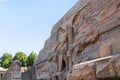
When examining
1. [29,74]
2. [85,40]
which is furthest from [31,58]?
[85,40]

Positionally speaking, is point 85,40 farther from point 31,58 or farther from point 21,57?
point 21,57

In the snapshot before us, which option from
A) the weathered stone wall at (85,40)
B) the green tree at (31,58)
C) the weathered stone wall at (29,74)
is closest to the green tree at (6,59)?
the green tree at (31,58)

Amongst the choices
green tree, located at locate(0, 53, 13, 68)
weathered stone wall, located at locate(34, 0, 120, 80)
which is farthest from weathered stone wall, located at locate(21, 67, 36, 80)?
green tree, located at locate(0, 53, 13, 68)

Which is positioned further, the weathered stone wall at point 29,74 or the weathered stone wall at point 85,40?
the weathered stone wall at point 29,74

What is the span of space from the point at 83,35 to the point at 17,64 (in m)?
9.27

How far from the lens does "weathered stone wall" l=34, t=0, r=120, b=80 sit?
541 cm

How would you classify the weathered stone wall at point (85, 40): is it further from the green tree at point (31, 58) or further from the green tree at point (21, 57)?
the green tree at point (21, 57)

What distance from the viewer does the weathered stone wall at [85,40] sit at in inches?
213

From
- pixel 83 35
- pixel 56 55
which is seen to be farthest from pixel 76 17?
pixel 56 55

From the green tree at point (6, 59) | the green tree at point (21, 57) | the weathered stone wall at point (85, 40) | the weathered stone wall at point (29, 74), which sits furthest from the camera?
the green tree at point (6, 59)

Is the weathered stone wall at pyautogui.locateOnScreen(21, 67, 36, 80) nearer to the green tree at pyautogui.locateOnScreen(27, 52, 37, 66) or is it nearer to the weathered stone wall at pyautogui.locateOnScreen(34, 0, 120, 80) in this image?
the weathered stone wall at pyautogui.locateOnScreen(34, 0, 120, 80)

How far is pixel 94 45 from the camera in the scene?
8.14m

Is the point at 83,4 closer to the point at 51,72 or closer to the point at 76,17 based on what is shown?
the point at 76,17

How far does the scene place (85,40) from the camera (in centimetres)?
880
